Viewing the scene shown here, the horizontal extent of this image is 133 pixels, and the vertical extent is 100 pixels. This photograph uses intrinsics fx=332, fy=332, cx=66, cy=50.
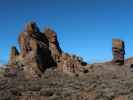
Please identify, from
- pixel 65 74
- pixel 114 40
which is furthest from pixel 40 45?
pixel 114 40

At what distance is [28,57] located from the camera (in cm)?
5275

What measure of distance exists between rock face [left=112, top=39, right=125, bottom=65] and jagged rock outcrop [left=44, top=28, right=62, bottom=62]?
9389mm

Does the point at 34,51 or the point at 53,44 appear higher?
the point at 53,44

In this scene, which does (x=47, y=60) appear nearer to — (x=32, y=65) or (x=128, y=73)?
(x=32, y=65)

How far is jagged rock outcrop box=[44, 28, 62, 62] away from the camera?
56.6 metres

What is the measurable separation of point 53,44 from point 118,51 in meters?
11.3

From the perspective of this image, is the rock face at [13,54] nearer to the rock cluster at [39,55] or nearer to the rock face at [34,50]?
the rock cluster at [39,55]

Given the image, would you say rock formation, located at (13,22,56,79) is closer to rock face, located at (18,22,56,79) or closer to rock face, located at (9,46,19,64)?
rock face, located at (18,22,56,79)

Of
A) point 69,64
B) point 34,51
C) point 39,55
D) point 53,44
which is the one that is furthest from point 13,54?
point 69,64

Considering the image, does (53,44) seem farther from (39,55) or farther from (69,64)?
(69,64)

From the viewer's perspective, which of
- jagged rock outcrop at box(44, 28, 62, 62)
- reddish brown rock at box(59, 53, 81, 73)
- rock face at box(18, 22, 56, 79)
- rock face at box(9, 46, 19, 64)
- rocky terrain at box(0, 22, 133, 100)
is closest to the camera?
rocky terrain at box(0, 22, 133, 100)

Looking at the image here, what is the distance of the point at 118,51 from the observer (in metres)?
57.1

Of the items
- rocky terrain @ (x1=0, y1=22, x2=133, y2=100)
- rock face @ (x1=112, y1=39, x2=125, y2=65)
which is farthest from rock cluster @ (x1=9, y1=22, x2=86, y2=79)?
rock face @ (x1=112, y1=39, x2=125, y2=65)

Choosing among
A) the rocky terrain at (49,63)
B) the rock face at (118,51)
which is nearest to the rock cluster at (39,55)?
the rocky terrain at (49,63)
